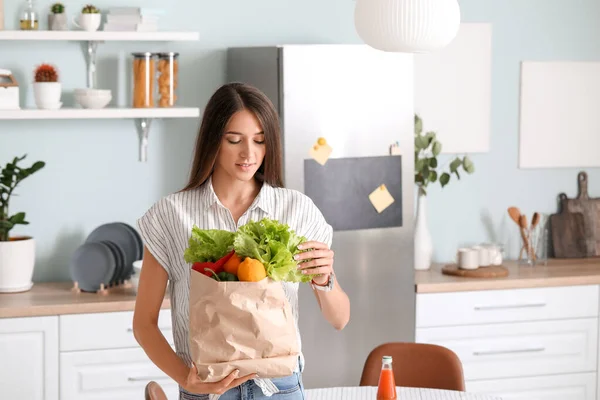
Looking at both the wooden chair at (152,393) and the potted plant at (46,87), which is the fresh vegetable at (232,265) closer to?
the wooden chair at (152,393)

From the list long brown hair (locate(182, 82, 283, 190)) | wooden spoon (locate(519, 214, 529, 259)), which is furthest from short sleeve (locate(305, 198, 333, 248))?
wooden spoon (locate(519, 214, 529, 259))

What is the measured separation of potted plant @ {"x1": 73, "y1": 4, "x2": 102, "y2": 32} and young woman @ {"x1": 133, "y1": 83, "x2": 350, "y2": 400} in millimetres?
1805

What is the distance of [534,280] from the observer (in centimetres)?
388

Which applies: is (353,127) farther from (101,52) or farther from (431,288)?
(101,52)

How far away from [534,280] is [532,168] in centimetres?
72

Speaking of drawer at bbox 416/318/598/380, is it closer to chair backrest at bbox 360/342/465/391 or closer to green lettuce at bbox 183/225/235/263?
chair backrest at bbox 360/342/465/391

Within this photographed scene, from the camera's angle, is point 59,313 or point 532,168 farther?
point 532,168

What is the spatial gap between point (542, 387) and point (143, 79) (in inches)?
82.4

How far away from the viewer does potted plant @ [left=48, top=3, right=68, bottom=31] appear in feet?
12.1

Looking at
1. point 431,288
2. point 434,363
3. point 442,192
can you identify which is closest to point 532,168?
point 442,192

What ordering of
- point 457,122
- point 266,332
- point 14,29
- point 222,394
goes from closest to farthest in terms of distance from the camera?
point 266,332 → point 222,394 → point 14,29 → point 457,122

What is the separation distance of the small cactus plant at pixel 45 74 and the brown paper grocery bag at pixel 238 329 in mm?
2121

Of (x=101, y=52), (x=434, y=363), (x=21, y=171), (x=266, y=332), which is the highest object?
(x=101, y=52)

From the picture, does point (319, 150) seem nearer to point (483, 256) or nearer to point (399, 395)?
point (483, 256)
